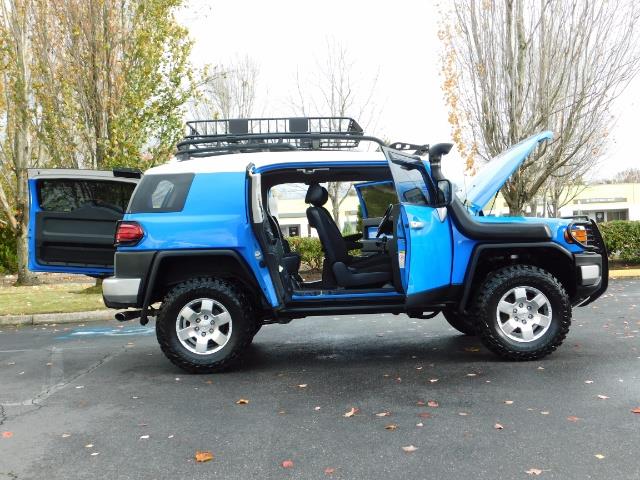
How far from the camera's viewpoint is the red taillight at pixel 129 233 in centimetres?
595

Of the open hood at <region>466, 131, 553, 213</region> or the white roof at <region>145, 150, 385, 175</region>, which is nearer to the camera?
the white roof at <region>145, 150, 385, 175</region>

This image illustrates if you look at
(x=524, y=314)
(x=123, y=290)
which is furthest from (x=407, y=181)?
(x=123, y=290)

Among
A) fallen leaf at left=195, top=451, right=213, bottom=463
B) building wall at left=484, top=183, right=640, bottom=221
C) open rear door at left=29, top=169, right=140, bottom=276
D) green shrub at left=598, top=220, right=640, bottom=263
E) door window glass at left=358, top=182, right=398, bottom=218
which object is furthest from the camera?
building wall at left=484, top=183, right=640, bottom=221

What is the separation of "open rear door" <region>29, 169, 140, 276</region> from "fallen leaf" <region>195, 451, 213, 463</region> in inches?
152

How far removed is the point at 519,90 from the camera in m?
16.5

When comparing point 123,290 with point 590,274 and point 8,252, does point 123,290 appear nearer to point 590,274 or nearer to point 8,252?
point 590,274

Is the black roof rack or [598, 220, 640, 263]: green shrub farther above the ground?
the black roof rack

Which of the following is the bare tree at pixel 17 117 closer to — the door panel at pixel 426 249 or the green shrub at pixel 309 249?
the green shrub at pixel 309 249

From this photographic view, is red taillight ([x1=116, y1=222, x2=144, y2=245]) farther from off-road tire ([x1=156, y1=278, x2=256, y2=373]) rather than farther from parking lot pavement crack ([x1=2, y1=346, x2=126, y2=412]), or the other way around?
parking lot pavement crack ([x1=2, y1=346, x2=126, y2=412])

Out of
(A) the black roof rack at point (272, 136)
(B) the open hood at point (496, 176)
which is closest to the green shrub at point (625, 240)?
(B) the open hood at point (496, 176)

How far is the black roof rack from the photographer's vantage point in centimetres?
626

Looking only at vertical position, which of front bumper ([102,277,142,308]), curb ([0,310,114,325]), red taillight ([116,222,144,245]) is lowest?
curb ([0,310,114,325])


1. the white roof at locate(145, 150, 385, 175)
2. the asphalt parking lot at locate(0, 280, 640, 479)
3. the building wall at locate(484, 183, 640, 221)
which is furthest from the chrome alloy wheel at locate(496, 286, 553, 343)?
the building wall at locate(484, 183, 640, 221)

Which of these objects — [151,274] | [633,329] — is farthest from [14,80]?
[633,329]
